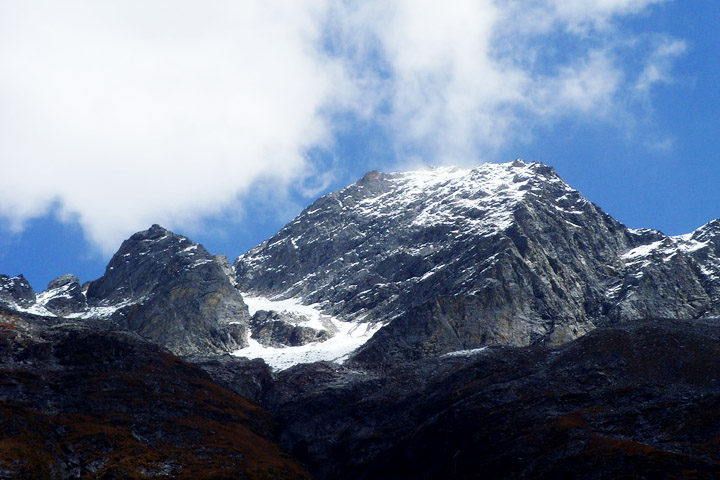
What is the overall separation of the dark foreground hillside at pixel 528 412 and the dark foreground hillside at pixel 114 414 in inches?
385

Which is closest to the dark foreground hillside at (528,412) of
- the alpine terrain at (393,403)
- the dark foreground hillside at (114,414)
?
the alpine terrain at (393,403)

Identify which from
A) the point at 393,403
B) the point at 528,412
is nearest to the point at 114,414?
the point at 393,403

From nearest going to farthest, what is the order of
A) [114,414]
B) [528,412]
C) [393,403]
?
1. [528,412]
2. [114,414]
3. [393,403]

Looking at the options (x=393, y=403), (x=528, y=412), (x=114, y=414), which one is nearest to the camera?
(x=528, y=412)

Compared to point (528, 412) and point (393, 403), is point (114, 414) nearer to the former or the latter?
point (393, 403)

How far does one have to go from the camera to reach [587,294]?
194m

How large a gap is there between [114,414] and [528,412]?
Result: 60.5m

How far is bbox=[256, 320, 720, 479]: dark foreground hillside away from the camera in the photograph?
285 feet

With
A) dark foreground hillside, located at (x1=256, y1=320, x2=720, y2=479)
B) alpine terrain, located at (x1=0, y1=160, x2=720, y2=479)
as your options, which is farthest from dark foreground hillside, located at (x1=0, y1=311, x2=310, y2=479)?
dark foreground hillside, located at (x1=256, y1=320, x2=720, y2=479)

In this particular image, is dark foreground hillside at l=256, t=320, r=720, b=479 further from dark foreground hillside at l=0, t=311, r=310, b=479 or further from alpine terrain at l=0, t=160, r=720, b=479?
dark foreground hillside at l=0, t=311, r=310, b=479

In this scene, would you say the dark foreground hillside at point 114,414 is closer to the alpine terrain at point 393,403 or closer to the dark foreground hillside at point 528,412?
the alpine terrain at point 393,403

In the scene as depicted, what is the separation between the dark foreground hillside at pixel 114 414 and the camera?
9906cm

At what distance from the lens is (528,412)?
105562mm

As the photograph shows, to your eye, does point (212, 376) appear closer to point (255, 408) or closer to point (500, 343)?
point (255, 408)
